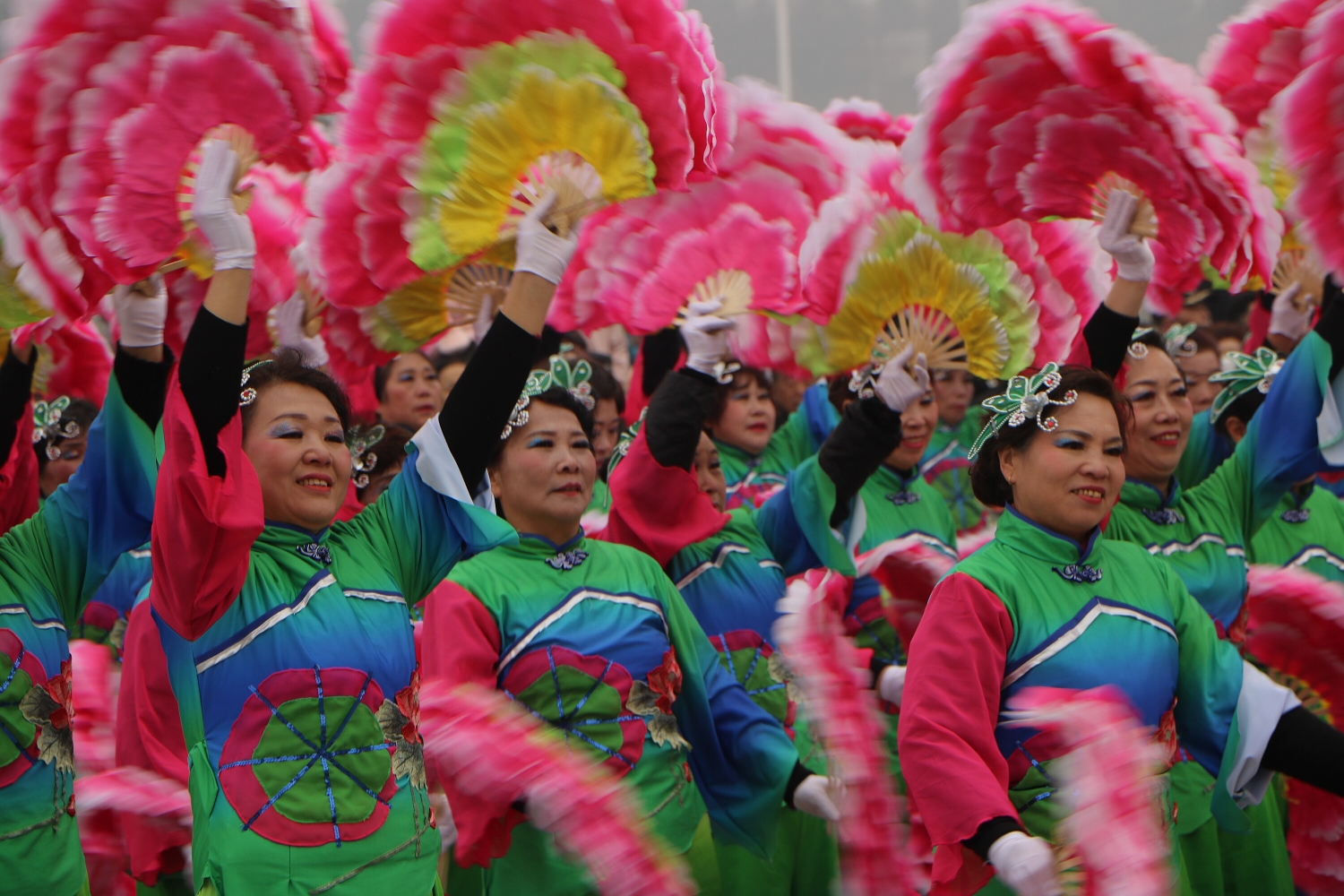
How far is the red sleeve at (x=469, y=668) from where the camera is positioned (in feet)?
10.9

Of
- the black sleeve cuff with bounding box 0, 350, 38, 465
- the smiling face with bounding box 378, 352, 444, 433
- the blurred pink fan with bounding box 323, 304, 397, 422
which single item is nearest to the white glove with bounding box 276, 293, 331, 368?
the blurred pink fan with bounding box 323, 304, 397, 422

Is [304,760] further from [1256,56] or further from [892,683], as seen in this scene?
[1256,56]

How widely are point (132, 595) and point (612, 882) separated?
8.79ft

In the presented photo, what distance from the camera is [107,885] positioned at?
12.3 feet

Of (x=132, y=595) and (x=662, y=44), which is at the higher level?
(x=662, y=44)

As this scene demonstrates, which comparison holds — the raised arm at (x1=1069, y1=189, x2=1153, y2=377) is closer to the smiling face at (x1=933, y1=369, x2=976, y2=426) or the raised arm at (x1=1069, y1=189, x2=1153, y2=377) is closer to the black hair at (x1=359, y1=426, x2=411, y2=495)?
the black hair at (x1=359, y1=426, x2=411, y2=495)

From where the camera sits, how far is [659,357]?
532 cm

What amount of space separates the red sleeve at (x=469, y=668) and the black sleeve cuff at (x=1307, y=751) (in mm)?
1726

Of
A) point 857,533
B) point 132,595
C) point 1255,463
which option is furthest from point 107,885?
point 1255,463

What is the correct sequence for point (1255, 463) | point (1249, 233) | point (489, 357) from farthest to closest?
1. point (1255, 463)
2. point (1249, 233)
3. point (489, 357)

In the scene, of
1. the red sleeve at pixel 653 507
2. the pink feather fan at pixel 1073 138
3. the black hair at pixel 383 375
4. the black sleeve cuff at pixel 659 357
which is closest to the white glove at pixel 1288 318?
the pink feather fan at pixel 1073 138

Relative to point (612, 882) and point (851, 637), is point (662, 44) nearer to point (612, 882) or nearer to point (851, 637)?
point (612, 882)

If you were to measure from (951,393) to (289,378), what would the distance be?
14.0ft

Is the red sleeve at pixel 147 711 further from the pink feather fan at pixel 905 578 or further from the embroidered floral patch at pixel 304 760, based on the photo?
the pink feather fan at pixel 905 578
